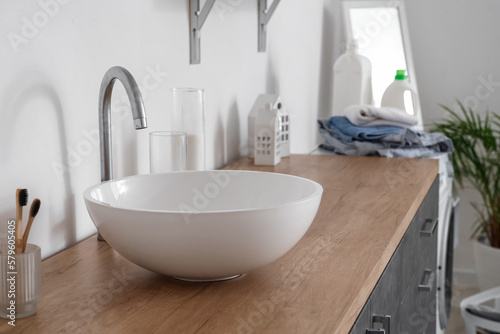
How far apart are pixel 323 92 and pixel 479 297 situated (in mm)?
1101

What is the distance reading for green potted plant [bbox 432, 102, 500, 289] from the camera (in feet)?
10.4

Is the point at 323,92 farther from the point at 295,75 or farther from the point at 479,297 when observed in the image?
the point at 479,297

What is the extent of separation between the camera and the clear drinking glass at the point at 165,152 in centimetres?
130

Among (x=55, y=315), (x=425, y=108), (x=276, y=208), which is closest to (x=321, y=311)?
(x=276, y=208)

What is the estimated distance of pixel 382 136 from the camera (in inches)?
82.7

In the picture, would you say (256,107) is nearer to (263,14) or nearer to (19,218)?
(263,14)

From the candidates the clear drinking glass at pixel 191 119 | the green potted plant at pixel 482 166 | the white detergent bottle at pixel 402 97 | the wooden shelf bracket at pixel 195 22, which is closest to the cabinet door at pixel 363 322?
the clear drinking glass at pixel 191 119

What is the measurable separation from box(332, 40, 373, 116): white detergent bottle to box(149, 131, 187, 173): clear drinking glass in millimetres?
1429

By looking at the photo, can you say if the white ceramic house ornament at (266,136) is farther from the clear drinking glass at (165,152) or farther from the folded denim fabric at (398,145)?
the clear drinking glass at (165,152)

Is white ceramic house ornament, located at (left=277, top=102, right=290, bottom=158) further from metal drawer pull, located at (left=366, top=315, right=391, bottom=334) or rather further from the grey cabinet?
metal drawer pull, located at (left=366, top=315, right=391, bottom=334)

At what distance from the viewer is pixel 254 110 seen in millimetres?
1938

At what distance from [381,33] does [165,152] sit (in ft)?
6.59

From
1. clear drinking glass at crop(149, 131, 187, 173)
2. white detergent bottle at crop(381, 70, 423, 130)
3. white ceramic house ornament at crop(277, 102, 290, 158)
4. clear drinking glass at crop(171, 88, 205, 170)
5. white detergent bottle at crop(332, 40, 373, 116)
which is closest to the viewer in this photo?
clear drinking glass at crop(149, 131, 187, 173)

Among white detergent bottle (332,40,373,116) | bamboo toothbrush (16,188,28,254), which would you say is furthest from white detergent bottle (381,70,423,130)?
bamboo toothbrush (16,188,28,254)
